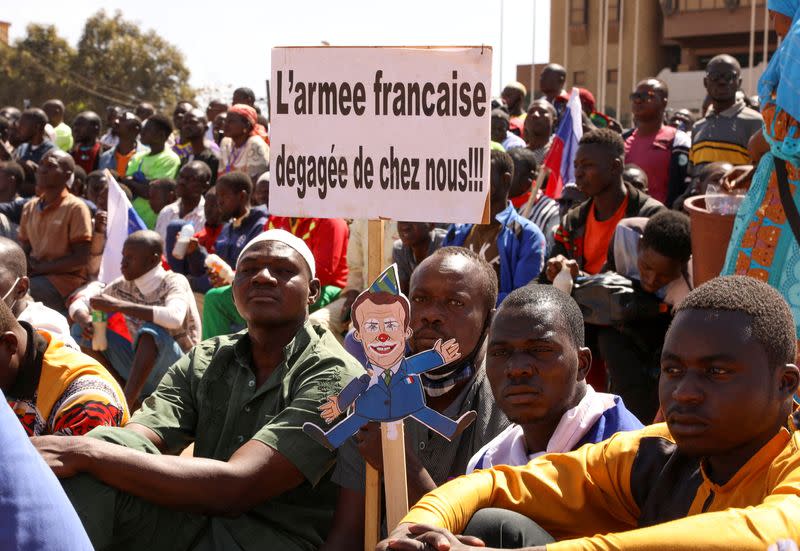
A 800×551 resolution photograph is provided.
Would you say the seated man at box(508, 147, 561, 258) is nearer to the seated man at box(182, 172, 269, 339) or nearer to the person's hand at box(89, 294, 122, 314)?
A: the seated man at box(182, 172, 269, 339)

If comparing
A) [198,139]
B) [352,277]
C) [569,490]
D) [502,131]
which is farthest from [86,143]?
[569,490]

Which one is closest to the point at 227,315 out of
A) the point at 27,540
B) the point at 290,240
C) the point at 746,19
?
the point at 290,240

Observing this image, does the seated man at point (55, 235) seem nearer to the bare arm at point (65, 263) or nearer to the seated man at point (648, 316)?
the bare arm at point (65, 263)

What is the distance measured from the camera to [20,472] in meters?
1.67

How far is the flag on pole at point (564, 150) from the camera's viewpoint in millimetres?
8055

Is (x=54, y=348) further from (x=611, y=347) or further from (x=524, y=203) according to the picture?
(x=524, y=203)

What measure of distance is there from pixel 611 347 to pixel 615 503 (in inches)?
112

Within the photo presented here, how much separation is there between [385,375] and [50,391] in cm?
131

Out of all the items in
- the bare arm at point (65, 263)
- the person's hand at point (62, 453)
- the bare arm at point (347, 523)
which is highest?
the bare arm at point (65, 263)

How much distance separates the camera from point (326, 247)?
743 cm

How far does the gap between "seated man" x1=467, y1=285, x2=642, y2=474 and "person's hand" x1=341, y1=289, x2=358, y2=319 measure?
11.3ft

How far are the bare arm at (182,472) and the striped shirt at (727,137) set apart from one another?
517 cm

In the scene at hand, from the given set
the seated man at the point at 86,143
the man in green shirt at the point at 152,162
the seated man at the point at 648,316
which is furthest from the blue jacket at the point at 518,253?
the seated man at the point at 86,143

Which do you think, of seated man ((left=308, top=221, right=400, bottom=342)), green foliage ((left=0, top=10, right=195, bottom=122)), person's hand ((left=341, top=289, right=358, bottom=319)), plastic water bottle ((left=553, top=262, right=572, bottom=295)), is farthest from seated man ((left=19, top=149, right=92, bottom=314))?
green foliage ((left=0, top=10, right=195, bottom=122))
